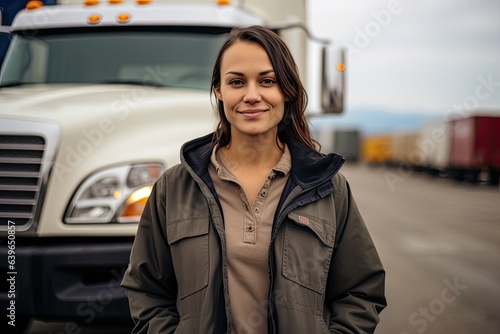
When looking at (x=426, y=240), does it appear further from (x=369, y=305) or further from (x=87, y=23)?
(x=369, y=305)

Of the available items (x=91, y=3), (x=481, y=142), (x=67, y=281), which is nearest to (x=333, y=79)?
Answer: (x=91, y=3)

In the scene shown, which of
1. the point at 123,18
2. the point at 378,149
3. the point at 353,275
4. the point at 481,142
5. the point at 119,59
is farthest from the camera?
the point at 378,149

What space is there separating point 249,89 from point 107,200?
6.77 feet

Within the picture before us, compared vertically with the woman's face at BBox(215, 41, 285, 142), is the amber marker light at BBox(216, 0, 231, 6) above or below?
above

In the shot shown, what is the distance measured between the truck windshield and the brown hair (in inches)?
114

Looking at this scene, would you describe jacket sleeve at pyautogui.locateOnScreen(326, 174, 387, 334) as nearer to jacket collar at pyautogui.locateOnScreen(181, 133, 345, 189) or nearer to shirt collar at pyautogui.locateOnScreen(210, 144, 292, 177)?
jacket collar at pyautogui.locateOnScreen(181, 133, 345, 189)

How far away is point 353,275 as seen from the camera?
2.22 meters

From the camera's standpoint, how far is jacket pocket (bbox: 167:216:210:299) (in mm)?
2150

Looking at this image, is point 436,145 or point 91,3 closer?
point 91,3

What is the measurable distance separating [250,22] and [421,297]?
10.7 ft

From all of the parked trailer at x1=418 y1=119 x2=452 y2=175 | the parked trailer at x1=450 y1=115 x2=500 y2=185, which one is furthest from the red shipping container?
the parked trailer at x1=418 y1=119 x2=452 y2=175

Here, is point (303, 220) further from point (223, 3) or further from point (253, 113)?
point (223, 3)

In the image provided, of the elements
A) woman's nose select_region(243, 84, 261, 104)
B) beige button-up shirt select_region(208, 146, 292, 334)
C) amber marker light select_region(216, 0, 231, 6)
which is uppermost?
amber marker light select_region(216, 0, 231, 6)

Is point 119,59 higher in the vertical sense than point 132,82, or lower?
higher
